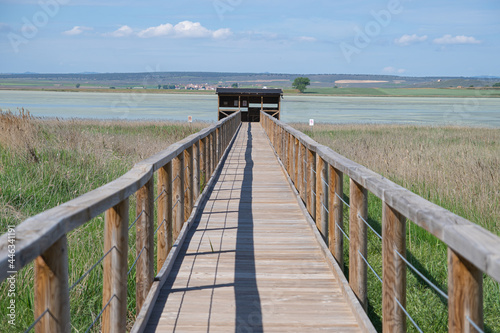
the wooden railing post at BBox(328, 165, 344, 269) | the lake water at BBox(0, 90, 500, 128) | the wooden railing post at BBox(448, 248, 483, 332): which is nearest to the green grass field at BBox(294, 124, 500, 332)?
the wooden railing post at BBox(328, 165, 344, 269)

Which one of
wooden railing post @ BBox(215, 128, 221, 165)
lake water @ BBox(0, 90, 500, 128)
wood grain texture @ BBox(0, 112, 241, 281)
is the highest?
wood grain texture @ BBox(0, 112, 241, 281)

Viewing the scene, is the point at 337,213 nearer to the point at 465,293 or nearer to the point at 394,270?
the point at 394,270

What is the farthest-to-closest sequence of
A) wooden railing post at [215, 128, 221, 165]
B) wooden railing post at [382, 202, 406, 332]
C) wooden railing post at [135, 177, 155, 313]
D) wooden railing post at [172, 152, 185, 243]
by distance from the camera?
1. wooden railing post at [215, 128, 221, 165]
2. wooden railing post at [172, 152, 185, 243]
3. wooden railing post at [135, 177, 155, 313]
4. wooden railing post at [382, 202, 406, 332]

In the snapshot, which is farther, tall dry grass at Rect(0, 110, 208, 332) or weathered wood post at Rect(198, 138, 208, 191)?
weathered wood post at Rect(198, 138, 208, 191)

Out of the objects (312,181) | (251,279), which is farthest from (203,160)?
(251,279)

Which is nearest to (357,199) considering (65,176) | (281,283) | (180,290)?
(281,283)

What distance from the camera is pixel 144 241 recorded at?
402cm

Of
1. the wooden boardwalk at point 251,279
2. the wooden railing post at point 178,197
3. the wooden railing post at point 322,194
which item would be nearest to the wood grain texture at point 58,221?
the wooden boardwalk at point 251,279

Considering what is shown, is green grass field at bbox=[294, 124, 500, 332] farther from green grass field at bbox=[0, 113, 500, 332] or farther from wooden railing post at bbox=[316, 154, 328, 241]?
wooden railing post at bbox=[316, 154, 328, 241]

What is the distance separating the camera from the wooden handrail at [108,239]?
1.97 m

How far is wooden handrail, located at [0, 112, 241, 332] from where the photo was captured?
77.4 inches

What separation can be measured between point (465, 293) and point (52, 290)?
1.59m

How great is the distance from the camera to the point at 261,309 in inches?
157

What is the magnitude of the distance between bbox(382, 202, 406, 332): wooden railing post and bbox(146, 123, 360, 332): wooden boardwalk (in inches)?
22.1
